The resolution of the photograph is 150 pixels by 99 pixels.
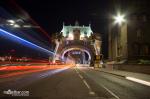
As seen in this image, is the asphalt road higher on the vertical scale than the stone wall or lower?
lower

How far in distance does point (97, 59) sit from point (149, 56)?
13.4 metres

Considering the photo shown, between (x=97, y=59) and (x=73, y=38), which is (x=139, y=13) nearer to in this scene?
(x=97, y=59)

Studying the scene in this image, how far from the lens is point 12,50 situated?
339 feet

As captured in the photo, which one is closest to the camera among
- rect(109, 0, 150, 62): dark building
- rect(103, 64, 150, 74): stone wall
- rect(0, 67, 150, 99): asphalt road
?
rect(0, 67, 150, 99): asphalt road

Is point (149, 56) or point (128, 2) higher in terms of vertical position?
point (128, 2)

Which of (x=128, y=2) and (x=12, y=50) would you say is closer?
(x=128, y=2)

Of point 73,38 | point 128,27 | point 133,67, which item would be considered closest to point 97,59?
point 128,27

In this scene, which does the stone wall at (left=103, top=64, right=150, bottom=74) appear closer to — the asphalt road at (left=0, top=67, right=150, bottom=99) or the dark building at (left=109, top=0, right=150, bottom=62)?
the dark building at (left=109, top=0, right=150, bottom=62)

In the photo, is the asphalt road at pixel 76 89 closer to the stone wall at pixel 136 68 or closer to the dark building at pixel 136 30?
the stone wall at pixel 136 68

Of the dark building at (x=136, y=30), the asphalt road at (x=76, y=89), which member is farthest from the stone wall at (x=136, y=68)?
the asphalt road at (x=76, y=89)

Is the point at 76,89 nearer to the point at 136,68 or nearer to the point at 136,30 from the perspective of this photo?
the point at 136,68

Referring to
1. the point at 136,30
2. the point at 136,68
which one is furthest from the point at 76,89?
the point at 136,30

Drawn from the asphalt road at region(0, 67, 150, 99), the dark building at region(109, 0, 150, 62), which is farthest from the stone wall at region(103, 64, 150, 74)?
the asphalt road at region(0, 67, 150, 99)

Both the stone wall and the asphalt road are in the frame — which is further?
the stone wall
